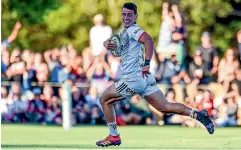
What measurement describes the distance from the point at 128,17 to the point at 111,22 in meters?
29.3

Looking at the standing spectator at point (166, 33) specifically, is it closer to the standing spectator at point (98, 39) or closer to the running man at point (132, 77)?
the standing spectator at point (98, 39)

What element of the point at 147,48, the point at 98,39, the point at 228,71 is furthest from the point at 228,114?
the point at 147,48

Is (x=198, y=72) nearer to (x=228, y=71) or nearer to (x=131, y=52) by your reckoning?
(x=228, y=71)

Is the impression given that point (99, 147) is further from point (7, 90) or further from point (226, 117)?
point (7, 90)

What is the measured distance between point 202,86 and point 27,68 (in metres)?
4.65

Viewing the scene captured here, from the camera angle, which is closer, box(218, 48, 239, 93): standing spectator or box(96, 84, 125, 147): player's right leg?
box(96, 84, 125, 147): player's right leg

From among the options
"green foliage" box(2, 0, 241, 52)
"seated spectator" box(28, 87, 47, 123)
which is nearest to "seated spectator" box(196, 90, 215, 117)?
"seated spectator" box(28, 87, 47, 123)

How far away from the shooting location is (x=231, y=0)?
43969mm

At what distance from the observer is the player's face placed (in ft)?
51.4

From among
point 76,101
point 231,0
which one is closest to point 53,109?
point 76,101

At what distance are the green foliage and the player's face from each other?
66.2 ft

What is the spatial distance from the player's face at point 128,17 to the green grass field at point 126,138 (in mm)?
2306

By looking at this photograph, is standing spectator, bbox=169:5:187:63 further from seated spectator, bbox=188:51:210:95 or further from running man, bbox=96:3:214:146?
running man, bbox=96:3:214:146

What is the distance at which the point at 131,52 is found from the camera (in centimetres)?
1582
